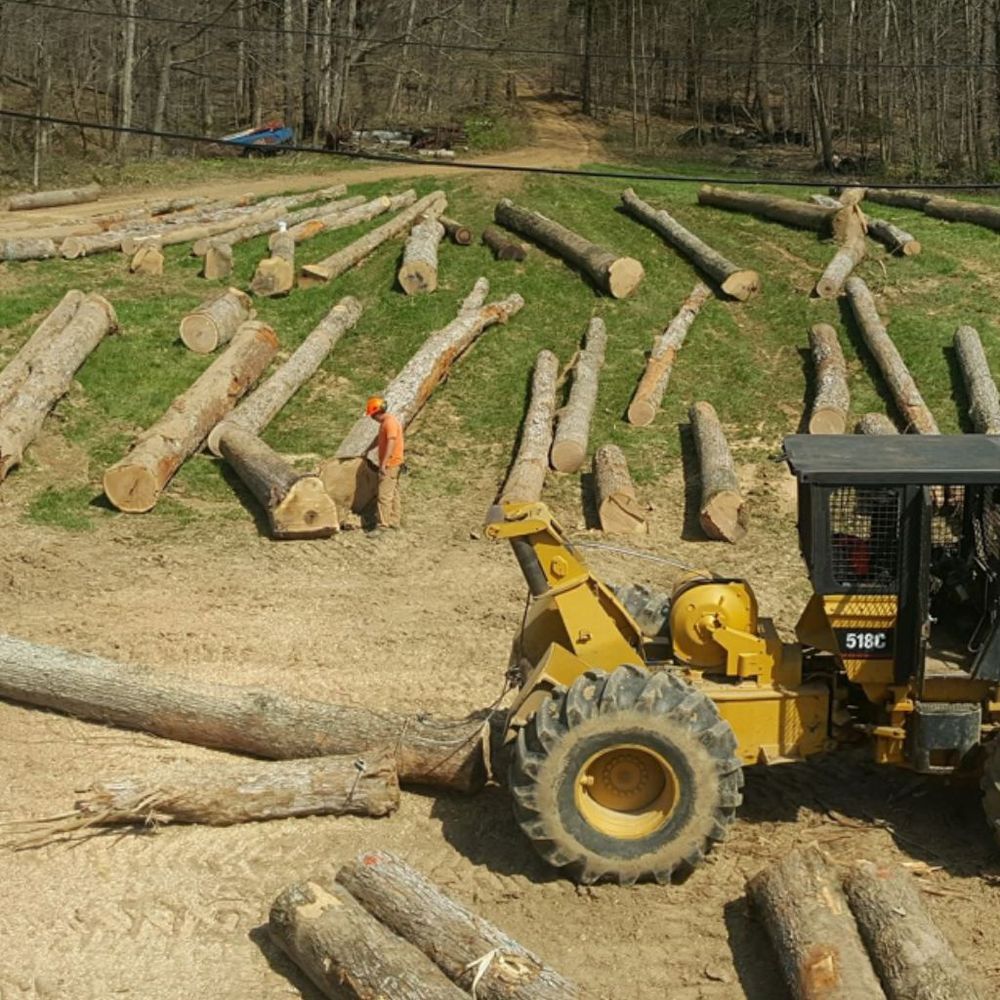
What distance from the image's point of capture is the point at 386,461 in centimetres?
1611

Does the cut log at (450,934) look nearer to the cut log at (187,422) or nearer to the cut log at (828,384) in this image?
the cut log at (187,422)

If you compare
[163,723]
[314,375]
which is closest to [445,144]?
[314,375]

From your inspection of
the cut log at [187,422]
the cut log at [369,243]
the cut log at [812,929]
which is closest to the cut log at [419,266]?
the cut log at [369,243]

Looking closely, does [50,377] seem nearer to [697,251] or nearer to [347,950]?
[697,251]

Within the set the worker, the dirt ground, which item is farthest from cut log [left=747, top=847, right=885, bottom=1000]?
the worker

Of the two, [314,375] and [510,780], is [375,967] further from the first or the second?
[314,375]

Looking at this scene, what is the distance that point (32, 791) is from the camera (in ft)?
31.5

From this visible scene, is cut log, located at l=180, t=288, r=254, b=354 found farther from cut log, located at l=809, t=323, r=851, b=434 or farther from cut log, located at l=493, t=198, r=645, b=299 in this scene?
cut log, located at l=809, t=323, r=851, b=434

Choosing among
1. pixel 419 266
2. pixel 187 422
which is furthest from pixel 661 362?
pixel 187 422

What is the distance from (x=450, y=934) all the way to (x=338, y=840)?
Answer: 73.7 inches

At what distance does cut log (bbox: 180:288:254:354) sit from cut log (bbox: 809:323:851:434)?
Answer: 8999 mm

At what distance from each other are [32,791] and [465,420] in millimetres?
11009

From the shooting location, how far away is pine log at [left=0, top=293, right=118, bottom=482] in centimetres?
1728

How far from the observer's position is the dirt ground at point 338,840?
7770mm
